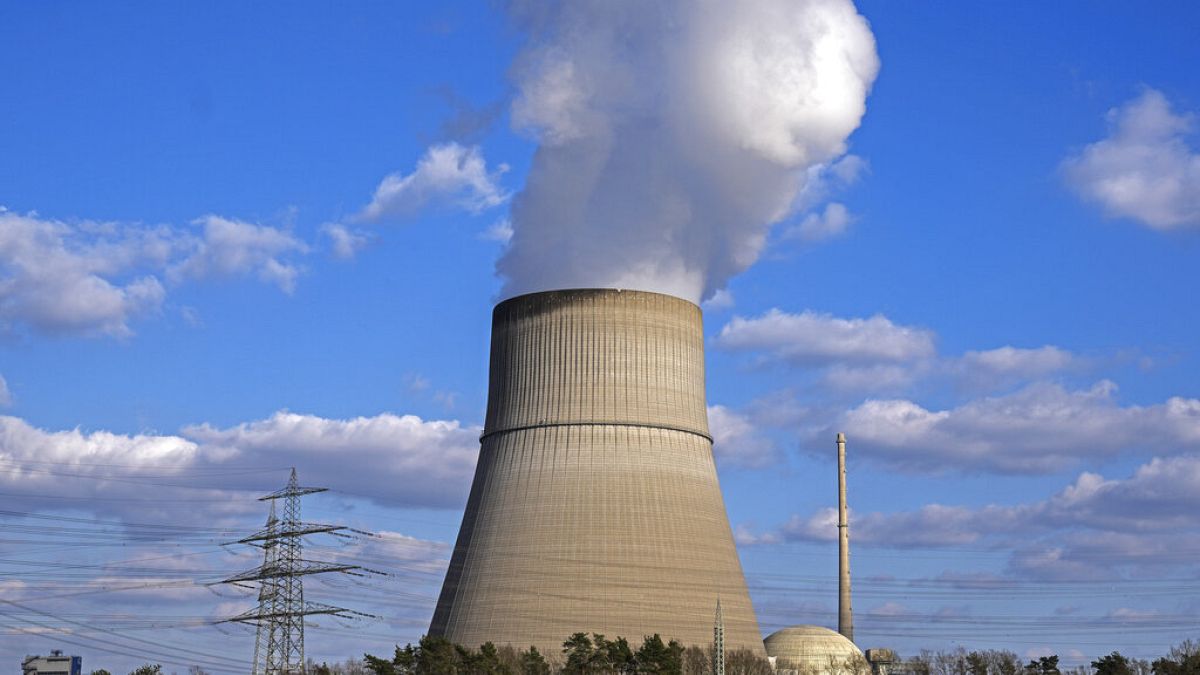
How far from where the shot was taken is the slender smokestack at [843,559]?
5656cm

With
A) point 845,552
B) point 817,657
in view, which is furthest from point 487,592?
point 845,552

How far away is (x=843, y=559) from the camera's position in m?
58.1

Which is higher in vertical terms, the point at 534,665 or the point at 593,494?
the point at 593,494

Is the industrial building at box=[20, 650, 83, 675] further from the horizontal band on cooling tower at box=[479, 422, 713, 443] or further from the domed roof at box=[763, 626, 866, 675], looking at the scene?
the domed roof at box=[763, 626, 866, 675]

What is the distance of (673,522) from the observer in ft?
120

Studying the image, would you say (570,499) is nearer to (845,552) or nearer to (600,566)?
(600,566)

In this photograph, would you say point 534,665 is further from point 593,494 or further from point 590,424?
point 590,424

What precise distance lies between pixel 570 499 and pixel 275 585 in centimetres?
825

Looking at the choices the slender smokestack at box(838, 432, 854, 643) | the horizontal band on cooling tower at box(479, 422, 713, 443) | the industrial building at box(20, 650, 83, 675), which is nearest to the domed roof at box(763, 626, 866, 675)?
the slender smokestack at box(838, 432, 854, 643)

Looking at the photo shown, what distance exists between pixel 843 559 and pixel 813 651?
9463 millimetres

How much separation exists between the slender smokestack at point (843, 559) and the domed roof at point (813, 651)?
18.9 feet

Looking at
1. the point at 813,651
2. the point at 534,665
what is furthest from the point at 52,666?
the point at 813,651

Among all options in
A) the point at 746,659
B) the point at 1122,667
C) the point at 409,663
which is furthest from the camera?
the point at 1122,667

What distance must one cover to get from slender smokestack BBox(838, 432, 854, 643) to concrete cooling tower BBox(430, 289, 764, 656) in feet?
60.0
